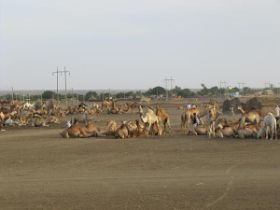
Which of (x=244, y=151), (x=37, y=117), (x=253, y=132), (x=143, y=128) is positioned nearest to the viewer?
(x=244, y=151)

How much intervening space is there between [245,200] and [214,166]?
5.20 metres

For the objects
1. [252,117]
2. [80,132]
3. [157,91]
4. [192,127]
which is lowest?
[80,132]

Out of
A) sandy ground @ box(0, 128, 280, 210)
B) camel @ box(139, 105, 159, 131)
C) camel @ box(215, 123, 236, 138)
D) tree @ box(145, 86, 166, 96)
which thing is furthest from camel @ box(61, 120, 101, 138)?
tree @ box(145, 86, 166, 96)

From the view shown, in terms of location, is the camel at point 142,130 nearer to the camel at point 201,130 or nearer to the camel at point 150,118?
the camel at point 150,118

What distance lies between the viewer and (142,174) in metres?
15.2

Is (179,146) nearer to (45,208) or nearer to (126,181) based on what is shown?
(126,181)

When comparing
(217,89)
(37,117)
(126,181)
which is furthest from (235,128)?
(217,89)

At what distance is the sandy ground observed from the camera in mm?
11383

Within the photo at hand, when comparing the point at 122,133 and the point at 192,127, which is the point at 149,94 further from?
the point at 122,133

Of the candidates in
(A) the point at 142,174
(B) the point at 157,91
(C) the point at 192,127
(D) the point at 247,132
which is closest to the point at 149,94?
(B) the point at 157,91

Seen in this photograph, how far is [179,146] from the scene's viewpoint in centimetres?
2191

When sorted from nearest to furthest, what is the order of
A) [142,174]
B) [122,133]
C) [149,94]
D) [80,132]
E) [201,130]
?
1. [142,174]
2. [122,133]
3. [201,130]
4. [80,132]
5. [149,94]

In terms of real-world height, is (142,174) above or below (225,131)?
below

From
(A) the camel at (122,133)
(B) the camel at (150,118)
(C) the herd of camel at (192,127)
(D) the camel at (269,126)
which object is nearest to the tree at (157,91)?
(C) the herd of camel at (192,127)
